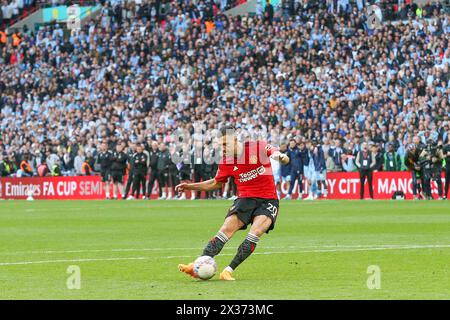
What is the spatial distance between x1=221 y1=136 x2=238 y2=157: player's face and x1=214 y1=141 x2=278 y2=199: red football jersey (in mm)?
98

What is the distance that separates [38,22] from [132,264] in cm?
5067

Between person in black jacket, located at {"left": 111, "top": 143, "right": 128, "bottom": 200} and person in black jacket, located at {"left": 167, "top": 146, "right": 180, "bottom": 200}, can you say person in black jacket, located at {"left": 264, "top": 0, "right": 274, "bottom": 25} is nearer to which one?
person in black jacket, located at {"left": 167, "top": 146, "right": 180, "bottom": 200}

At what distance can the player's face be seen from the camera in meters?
15.4

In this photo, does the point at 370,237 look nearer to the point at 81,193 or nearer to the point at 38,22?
the point at 81,193

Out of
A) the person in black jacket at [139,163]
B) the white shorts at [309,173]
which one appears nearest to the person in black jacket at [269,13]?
the person in black jacket at [139,163]

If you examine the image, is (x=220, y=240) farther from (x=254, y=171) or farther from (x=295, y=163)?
(x=295, y=163)

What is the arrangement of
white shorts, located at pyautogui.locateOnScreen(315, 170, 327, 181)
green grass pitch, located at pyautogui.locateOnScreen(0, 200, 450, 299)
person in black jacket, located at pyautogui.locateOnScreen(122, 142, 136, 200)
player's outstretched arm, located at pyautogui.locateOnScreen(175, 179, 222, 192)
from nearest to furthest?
green grass pitch, located at pyautogui.locateOnScreen(0, 200, 450, 299), player's outstretched arm, located at pyautogui.locateOnScreen(175, 179, 222, 192), white shorts, located at pyautogui.locateOnScreen(315, 170, 327, 181), person in black jacket, located at pyautogui.locateOnScreen(122, 142, 136, 200)

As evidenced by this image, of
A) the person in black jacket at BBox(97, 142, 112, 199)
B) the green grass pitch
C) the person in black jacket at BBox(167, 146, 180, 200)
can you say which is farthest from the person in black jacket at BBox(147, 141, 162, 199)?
the green grass pitch

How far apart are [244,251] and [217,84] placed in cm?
3717

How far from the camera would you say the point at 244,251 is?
15.1 m

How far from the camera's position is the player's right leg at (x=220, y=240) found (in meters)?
14.7

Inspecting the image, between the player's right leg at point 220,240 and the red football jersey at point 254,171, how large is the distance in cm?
40

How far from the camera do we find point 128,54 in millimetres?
57750

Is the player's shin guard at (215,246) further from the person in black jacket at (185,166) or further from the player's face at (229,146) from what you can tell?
the person in black jacket at (185,166)
